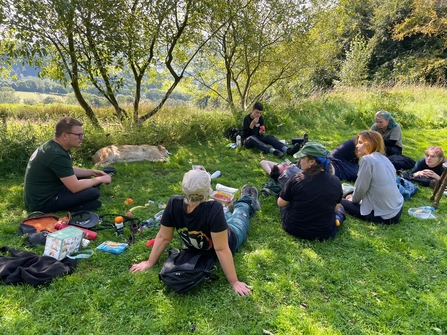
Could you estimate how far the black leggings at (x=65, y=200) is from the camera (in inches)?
155

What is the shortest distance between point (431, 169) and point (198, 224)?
5.01 metres

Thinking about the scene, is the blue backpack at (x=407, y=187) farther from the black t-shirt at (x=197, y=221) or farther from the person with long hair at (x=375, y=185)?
the black t-shirt at (x=197, y=221)

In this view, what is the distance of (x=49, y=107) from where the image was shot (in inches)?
583

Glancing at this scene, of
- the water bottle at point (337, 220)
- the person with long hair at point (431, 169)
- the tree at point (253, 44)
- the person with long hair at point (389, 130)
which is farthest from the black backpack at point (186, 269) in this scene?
the tree at point (253, 44)

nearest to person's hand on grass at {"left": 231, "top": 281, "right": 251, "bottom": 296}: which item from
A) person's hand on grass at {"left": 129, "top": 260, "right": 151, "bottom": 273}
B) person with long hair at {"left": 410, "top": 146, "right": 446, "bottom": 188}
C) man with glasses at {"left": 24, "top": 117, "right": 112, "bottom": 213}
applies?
person's hand on grass at {"left": 129, "top": 260, "right": 151, "bottom": 273}

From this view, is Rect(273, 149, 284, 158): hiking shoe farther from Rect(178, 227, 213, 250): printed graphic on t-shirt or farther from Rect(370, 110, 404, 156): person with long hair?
Rect(178, 227, 213, 250): printed graphic on t-shirt

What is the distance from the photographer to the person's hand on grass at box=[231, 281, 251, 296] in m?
2.54

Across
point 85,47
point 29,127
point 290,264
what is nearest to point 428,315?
point 290,264

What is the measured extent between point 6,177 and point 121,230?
10.9 feet

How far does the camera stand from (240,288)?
2564 mm

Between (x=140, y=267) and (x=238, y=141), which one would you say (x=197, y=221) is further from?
(x=238, y=141)

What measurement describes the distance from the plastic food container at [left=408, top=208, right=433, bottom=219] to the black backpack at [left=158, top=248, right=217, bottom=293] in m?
3.20

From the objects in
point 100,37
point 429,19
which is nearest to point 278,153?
point 100,37

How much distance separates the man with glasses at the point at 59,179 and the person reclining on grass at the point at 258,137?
3.97 meters
